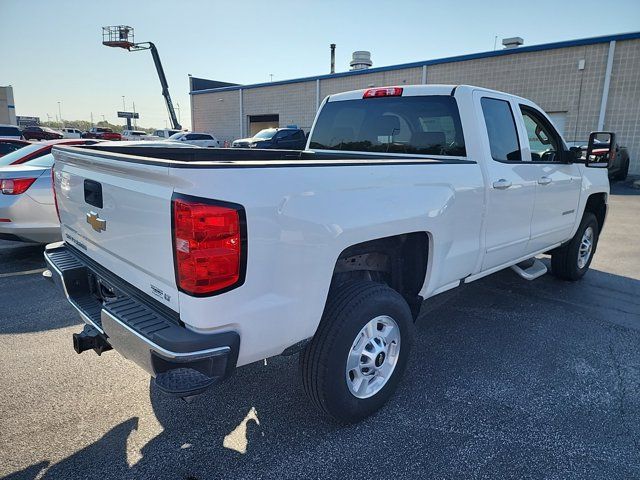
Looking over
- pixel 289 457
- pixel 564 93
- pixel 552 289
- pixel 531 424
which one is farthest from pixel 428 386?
pixel 564 93

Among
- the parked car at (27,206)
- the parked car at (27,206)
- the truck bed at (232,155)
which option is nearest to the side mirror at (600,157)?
the truck bed at (232,155)

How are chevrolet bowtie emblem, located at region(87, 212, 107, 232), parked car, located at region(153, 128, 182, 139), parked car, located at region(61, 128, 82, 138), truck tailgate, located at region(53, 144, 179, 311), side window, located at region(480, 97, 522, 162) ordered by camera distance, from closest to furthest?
truck tailgate, located at region(53, 144, 179, 311) < chevrolet bowtie emblem, located at region(87, 212, 107, 232) < side window, located at region(480, 97, 522, 162) < parked car, located at region(153, 128, 182, 139) < parked car, located at region(61, 128, 82, 138)

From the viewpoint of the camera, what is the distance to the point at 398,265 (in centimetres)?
307

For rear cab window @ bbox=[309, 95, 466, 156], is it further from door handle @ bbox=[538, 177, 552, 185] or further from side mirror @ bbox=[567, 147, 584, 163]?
side mirror @ bbox=[567, 147, 584, 163]

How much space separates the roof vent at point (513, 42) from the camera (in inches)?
821

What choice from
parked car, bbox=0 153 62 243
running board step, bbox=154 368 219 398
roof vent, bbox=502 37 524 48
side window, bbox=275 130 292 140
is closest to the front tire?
running board step, bbox=154 368 219 398

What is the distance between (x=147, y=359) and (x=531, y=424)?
2.27 m

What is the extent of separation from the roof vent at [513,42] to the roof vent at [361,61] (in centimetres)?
882

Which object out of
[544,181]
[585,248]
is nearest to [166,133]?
[585,248]

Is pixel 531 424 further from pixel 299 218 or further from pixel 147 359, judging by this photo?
pixel 147 359

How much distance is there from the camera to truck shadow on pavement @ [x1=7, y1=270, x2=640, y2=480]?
7.62ft

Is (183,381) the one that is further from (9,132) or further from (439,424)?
(9,132)

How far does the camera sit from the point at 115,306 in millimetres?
2264

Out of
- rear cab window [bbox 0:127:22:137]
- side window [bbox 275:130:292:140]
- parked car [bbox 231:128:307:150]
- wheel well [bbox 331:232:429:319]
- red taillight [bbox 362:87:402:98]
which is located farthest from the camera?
rear cab window [bbox 0:127:22:137]
